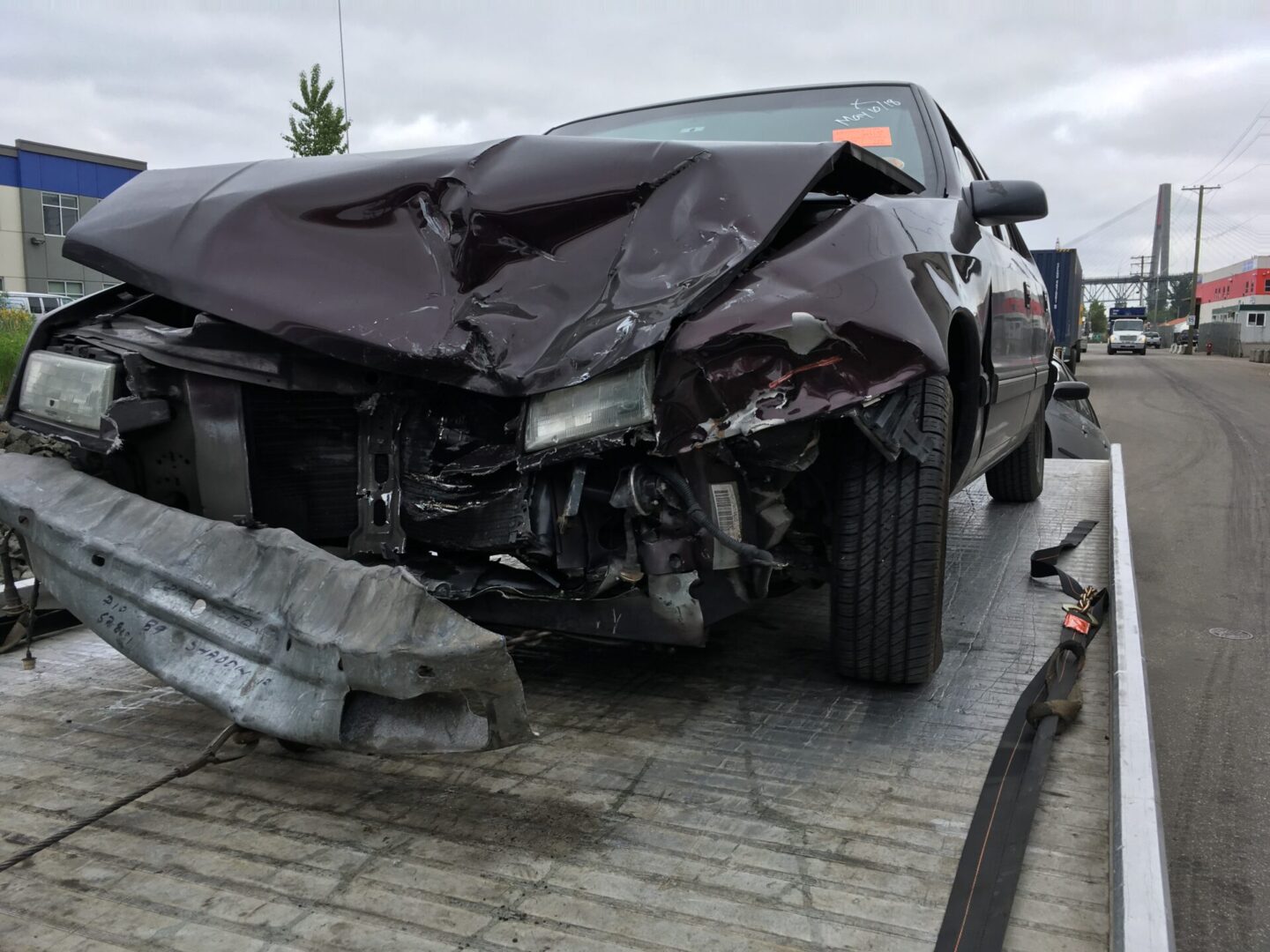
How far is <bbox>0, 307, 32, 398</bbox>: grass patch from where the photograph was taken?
32.0ft

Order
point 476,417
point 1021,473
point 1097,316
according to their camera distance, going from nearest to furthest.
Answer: point 476,417
point 1021,473
point 1097,316

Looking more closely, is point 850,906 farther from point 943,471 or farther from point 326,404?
point 326,404

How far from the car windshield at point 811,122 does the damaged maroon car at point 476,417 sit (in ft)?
2.18

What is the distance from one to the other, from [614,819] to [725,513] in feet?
2.27

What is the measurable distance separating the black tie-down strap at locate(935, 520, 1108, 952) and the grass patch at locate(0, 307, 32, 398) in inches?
314

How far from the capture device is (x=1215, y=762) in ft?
9.91

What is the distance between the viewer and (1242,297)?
55750 mm

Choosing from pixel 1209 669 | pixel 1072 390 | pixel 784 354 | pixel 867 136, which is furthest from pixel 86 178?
pixel 784 354

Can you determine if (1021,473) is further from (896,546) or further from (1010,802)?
(1010,802)

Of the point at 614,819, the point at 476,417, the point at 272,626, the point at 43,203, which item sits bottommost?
the point at 614,819

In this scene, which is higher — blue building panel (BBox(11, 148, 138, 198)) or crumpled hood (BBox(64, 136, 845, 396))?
blue building panel (BBox(11, 148, 138, 198))

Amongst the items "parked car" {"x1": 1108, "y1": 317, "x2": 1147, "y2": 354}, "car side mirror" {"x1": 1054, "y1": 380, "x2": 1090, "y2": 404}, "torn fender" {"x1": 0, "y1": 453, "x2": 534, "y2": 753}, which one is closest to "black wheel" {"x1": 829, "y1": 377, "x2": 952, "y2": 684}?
"torn fender" {"x1": 0, "y1": 453, "x2": 534, "y2": 753}

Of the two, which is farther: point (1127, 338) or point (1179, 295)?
point (1179, 295)

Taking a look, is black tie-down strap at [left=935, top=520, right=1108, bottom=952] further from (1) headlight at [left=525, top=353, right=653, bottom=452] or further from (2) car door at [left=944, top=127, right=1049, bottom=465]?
(1) headlight at [left=525, top=353, right=653, bottom=452]
